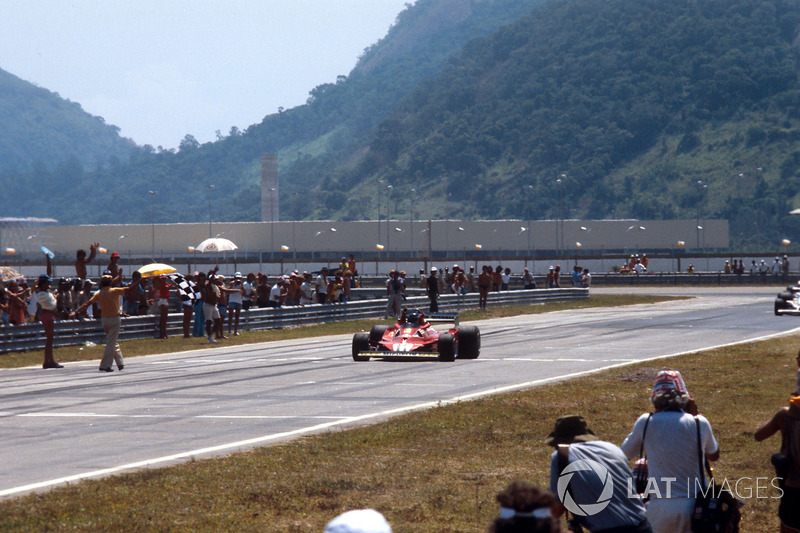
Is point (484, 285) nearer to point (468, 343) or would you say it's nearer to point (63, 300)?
point (63, 300)

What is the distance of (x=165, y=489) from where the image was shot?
8.64m

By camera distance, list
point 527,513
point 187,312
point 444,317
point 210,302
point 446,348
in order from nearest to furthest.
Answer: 1. point 527,513
2. point 446,348
3. point 444,317
4. point 210,302
5. point 187,312

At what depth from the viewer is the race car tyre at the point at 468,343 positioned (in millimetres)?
21469

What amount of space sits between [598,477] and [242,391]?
11.3 meters

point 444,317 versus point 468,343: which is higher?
point 444,317

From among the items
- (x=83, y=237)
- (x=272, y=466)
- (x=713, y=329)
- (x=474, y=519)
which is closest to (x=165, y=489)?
(x=272, y=466)

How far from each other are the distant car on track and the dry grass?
21.4 meters

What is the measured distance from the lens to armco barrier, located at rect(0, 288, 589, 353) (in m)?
23.7

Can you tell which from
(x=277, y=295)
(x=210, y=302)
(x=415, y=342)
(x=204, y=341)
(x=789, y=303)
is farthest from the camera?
(x=789, y=303)

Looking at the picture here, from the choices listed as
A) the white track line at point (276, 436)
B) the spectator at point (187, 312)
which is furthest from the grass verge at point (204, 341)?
the white track line at point (276, 436)

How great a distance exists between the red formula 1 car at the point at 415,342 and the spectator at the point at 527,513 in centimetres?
1691

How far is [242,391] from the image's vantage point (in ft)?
52.6

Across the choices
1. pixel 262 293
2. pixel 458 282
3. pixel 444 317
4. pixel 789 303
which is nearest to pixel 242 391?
pixel 444 317

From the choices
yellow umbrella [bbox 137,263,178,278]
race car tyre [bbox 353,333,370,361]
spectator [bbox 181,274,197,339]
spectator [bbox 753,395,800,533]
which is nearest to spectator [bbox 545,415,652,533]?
spectator [bbox 753,395,800,533]
